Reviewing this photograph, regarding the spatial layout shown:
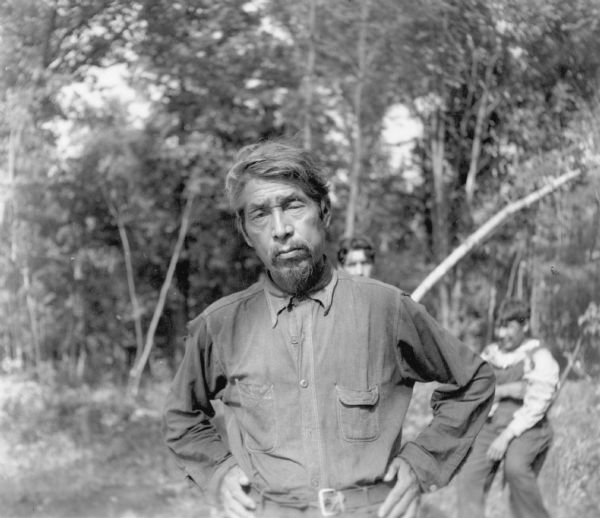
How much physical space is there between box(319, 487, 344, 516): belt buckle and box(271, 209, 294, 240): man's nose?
582mm

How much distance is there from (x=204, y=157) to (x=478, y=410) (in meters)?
4.42

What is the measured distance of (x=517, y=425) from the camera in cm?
362

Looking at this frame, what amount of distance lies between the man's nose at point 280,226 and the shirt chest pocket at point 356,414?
0.38 m

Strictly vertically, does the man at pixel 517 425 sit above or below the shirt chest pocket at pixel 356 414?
below

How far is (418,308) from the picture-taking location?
5.55 ft

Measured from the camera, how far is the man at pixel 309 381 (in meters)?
1.62

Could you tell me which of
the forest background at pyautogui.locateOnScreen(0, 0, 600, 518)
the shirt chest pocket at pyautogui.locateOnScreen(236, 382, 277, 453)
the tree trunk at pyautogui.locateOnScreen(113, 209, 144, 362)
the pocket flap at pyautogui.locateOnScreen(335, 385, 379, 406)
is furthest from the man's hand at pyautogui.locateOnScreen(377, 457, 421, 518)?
the tree trunk at pyautogui.locateOnScreen(113, 209, 144, 362)

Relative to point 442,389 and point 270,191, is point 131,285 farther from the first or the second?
point 442,389

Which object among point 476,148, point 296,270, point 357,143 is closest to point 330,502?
point 296,270

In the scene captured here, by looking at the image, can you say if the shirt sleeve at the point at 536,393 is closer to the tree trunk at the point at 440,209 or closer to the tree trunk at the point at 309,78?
the tree trunk at the point at 440,209

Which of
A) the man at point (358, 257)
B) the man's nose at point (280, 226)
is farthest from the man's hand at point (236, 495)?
the man at point (358, 257)

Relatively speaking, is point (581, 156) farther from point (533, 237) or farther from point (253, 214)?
point (253, 214)

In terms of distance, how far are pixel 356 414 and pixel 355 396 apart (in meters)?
0.04

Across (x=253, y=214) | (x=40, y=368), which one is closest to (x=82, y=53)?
(x=40, y=368)
